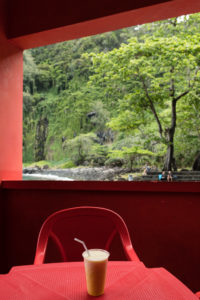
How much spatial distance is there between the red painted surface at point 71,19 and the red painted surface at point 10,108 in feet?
0.44

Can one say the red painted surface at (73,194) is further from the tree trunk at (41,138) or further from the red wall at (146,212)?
the tree trunk at (41,138)

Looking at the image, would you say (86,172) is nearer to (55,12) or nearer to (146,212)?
(146,212)

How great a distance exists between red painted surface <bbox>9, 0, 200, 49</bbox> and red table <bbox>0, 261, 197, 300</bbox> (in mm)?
1918

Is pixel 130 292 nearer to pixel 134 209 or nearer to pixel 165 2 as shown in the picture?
pixel 134 209

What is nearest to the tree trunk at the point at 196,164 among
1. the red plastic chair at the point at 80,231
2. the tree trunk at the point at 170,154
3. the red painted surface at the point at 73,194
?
the tree trunk at the point at 170,154

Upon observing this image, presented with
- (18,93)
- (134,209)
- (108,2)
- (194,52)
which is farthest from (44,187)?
(194,52)

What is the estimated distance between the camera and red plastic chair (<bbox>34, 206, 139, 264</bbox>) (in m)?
1.20

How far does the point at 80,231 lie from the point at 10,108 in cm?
138

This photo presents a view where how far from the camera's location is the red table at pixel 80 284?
70cm

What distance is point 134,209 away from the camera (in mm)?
2020

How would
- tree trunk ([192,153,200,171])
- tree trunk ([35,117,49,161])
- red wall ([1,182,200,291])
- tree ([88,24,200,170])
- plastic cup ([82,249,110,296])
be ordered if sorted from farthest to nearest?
1. tree trunk ([35,117,49,161])
2. tree ([88,24,200,170])
3. tree trunk ([192,153,200,171])
4. red wall ([1,182,200,291])
5. plastic cup ([82,249,110,296])

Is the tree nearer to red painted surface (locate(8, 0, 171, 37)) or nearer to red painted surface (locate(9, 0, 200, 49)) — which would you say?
red painted surface (locate(9, 0, 200, 49))

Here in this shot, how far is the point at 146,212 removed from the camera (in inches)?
78.4

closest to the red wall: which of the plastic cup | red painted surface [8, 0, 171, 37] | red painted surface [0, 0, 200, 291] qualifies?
red painted surface [0, 0, 200, 291]
